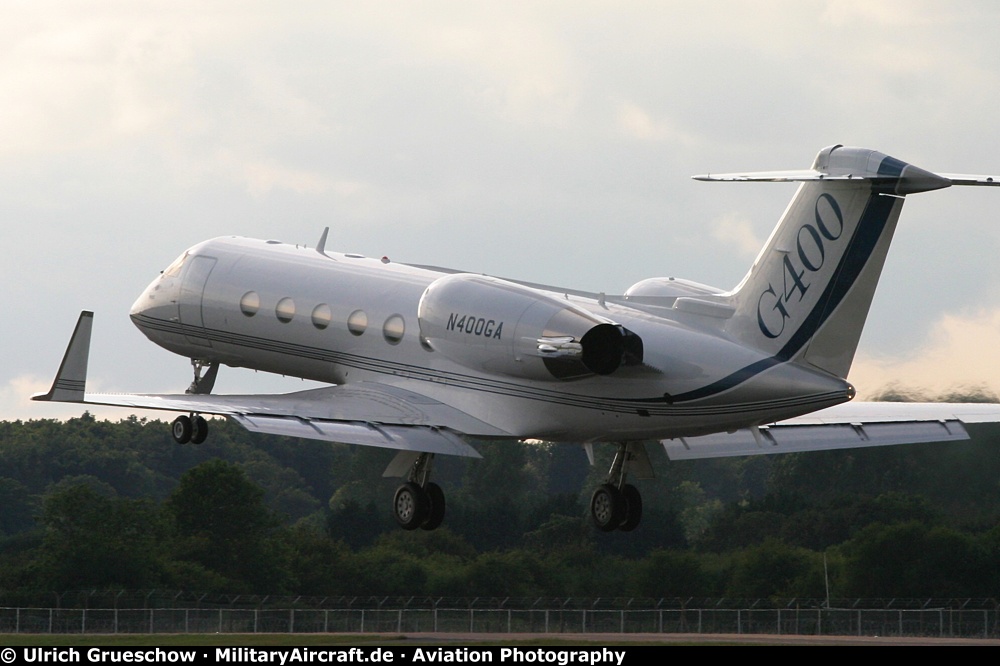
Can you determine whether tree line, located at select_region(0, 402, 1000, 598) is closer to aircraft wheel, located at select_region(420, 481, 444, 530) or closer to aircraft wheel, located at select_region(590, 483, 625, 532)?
aircraft wheel, located at select_region(420, 481, 444, 530)

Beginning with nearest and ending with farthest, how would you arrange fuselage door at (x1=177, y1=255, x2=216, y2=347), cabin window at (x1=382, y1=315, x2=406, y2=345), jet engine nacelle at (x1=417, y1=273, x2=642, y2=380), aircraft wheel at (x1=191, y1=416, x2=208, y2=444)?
jet engine nacelle at (x1=417, y1=273, x2=642, y2=380)
cabin window at (x1=382, y1=315, x2=406, y2=345)
aircraft wheel at (x1=191, y1=416, x2=208, y2=444)
fuselage door at (x1=177, y1=255, x2=216, y2=347)

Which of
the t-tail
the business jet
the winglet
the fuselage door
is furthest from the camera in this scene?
the fuselage door

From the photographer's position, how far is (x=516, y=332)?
34000mm

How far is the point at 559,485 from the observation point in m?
82.5

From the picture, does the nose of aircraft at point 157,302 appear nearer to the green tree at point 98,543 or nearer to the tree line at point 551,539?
the tree line at point 551,539

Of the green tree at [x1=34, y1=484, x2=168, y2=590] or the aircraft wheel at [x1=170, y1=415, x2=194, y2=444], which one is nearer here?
the aircraft wheel at [x1=170, y1=415, x2=194, y2=444]

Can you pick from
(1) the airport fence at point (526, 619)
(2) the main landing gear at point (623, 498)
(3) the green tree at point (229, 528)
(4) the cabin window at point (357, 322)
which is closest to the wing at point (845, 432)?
(2) the main landing gear at point (623, 498)

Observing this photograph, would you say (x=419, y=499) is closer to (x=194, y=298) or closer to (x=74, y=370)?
(x=74, y=370)

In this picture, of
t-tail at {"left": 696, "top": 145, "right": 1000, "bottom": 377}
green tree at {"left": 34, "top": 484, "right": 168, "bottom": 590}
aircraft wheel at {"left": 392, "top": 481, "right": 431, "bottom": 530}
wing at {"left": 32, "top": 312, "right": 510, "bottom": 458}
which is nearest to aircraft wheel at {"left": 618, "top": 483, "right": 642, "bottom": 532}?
wing at {"left": 32, "top": 312, "right": 510, "bottom": 458}

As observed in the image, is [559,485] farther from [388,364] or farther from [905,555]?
[388,364]

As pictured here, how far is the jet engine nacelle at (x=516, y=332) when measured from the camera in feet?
108

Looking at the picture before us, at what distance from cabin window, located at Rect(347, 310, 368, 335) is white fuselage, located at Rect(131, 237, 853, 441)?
39 millimetres

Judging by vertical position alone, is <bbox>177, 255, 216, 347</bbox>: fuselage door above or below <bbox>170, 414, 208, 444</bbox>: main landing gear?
above

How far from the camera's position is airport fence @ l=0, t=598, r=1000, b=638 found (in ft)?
179
